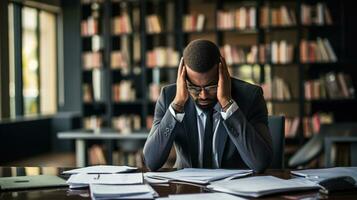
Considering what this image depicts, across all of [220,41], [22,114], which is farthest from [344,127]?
[22,114]

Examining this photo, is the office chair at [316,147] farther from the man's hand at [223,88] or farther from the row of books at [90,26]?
the row of books at [90,26]

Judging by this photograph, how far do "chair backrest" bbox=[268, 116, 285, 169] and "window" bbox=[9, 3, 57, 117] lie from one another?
606 cm

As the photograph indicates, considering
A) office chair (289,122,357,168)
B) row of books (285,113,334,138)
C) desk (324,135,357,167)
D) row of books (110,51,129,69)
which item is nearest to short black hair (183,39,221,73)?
desk (324,135,357,167)

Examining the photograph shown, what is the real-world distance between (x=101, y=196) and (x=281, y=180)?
62cm

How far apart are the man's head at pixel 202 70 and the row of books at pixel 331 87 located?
172 inches

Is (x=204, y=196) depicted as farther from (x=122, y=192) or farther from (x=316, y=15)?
(x=316, y=15)

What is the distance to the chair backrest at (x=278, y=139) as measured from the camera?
2514 mm

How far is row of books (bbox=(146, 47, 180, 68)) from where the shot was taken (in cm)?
675

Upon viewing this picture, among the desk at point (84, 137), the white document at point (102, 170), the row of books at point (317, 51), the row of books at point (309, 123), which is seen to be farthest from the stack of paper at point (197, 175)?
the row of books at point (317, 51)

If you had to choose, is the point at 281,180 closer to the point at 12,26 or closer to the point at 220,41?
the point at 220,41

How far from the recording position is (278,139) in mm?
2539

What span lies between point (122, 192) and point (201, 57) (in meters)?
0.67

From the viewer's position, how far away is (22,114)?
834 cm

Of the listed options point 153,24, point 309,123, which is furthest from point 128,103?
point 309,123
